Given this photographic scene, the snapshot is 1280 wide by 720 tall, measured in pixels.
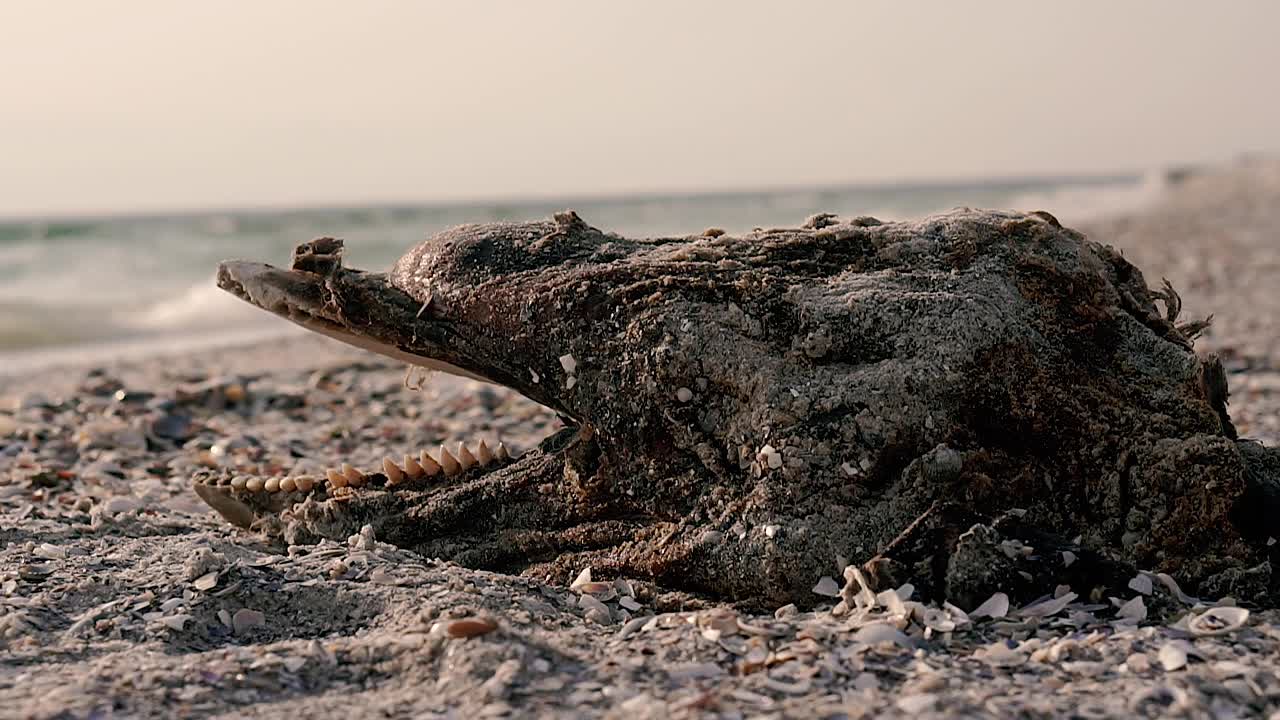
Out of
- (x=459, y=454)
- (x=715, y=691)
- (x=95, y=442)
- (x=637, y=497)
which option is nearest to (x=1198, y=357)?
(x=637, y=497)

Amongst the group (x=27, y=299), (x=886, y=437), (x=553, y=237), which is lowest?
(x=27, y=299)

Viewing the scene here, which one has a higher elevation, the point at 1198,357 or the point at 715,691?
the point at 1198,357

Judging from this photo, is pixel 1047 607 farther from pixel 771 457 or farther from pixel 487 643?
pixel 487 643

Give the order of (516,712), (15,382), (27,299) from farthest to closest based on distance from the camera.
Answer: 1. (27,299)
2. (15,382)
3. (516,712)

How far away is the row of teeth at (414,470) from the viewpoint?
3.97 meters

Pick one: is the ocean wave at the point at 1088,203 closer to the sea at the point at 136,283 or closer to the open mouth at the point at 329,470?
the sea at the point at 136,283

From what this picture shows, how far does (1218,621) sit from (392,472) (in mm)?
2390

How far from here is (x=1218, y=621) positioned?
3.05 meters

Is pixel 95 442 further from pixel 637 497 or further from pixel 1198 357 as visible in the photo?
pixel 1198 357

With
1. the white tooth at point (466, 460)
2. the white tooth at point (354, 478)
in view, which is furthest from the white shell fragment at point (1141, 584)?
the white tooth at point (354, 478)

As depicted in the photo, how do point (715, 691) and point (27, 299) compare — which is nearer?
point (715, 691)

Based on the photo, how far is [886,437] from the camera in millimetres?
3381

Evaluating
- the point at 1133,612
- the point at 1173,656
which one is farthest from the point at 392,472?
the point at 1173,656

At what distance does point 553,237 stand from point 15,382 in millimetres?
6635
